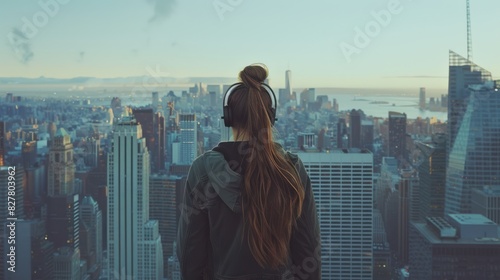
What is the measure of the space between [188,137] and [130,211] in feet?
3.35

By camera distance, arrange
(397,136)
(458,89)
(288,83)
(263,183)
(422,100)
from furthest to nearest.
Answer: (458,89) < (422,100) < (397,136) < (288,83) < (263,183)

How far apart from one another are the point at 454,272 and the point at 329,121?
1802 millimetres

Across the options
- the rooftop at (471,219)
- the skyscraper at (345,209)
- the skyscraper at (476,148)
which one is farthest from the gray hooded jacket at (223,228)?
the skyscraper at (476,148)

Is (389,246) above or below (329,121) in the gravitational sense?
below

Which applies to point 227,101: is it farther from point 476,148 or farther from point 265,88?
point 476,148

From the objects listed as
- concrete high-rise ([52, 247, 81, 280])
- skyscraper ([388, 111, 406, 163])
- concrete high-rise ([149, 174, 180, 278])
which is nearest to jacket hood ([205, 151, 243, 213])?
concrete high-rise ([149, 174, 180, 278])

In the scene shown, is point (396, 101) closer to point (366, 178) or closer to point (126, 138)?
point (366, 178)

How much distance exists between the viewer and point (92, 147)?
5.17 meters

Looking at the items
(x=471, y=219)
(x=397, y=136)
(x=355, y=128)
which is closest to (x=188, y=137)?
(x=355, y=128)

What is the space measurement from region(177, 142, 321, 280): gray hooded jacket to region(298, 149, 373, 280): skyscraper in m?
3.69

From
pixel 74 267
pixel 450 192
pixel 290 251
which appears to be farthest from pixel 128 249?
pixel 290 251

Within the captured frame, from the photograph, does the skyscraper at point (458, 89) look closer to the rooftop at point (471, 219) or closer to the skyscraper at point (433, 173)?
the skyscraper at point (433, 173)

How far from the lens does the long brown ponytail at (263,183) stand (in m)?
0.71

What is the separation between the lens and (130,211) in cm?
506
